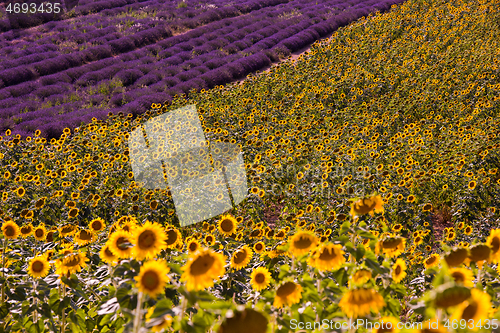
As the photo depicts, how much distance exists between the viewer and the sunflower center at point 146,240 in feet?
5.15

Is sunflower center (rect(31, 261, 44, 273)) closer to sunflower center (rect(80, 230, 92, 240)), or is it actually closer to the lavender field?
sunflower center (rect(80, 230, 92, 240))

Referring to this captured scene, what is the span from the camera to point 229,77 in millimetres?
12820

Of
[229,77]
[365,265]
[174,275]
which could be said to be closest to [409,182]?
[365,265]

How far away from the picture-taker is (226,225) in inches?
122

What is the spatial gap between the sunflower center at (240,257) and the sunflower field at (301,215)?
2 cm

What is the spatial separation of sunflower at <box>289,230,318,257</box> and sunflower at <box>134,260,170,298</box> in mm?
722

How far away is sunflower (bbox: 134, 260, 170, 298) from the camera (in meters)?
1.25

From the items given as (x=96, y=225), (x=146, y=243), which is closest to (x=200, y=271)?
(x=146, y=243)

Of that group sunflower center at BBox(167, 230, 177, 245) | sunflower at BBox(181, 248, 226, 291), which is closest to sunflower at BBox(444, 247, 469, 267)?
sunflower at BBox(181, 248, 226, 291)

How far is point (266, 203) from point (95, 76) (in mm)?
9797

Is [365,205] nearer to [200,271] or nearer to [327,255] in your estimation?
[327,255]

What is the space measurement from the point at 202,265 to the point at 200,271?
3 cm

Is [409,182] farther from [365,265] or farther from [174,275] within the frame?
[174,275]

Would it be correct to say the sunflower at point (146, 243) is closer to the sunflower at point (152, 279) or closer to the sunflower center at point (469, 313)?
the sunflower at point (152, 279)
